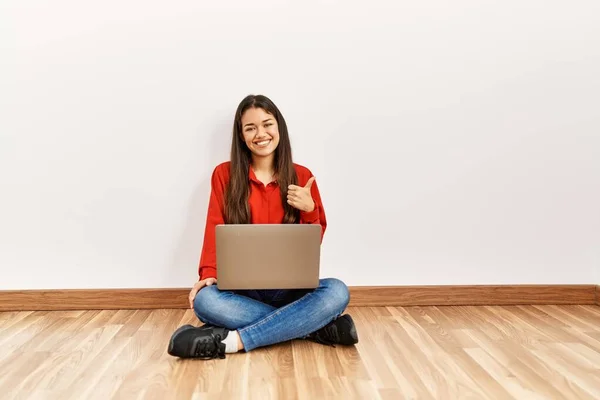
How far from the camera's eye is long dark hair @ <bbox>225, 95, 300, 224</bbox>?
6.12ft

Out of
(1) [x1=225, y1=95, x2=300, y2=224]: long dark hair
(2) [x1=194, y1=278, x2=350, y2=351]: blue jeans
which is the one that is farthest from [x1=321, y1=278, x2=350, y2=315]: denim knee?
(1) [x1=225, y1=95, x2=300, y2=224]: long dark hair

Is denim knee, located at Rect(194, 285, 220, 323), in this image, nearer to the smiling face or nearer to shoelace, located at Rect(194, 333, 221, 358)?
shoelace, located at Rect(194, 333, 221, 358)

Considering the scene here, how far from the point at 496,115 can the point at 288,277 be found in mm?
1076

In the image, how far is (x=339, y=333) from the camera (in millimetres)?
1704

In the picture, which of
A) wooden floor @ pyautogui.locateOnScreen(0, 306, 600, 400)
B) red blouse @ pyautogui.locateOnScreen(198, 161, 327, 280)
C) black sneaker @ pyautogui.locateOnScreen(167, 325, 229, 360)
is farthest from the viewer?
red blouse @ pyautogui.locateOnScreen(198, 161, 327, 280)

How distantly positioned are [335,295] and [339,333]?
0.11 metres

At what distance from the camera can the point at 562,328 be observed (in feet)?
6.26

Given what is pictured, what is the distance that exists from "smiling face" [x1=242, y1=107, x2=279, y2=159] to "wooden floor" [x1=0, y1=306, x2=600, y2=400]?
60 cm

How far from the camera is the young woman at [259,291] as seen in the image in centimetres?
166

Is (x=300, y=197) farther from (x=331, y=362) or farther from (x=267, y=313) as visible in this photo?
(x=331, y=362)

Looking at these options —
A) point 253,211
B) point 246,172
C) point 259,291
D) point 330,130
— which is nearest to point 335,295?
point 259,291

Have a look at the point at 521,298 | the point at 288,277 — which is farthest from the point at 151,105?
the point at 521,298

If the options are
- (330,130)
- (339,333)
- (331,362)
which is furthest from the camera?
(330,130)

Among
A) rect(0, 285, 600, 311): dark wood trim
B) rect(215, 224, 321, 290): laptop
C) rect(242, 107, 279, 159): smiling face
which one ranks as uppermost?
rect(242, 107, 279, 159): smiling face
